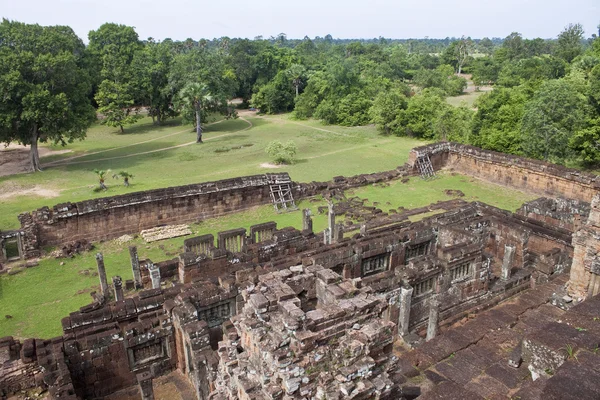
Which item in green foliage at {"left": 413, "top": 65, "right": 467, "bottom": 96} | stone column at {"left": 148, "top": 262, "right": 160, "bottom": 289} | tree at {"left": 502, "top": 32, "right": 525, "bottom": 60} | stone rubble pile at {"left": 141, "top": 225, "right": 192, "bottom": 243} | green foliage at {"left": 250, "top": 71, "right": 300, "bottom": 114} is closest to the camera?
stone column at {"left": 148, "top": 262, "right": 160, "bottom": 289}

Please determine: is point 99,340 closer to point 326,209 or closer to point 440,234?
point 440,234

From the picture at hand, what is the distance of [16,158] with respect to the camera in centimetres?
3181

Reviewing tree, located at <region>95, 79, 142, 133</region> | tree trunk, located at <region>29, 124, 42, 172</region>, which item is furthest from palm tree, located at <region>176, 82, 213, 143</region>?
tree trunk, located at <region>29, 124, 42, 172</region>

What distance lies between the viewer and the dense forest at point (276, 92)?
84.6ft

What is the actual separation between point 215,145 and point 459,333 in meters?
30.4

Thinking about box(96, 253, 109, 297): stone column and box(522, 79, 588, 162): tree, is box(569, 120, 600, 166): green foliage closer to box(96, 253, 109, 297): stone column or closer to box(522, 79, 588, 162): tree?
box(522, 79, 588, 162): tree

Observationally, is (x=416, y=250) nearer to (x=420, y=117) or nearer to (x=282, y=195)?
(x=282, y=195)

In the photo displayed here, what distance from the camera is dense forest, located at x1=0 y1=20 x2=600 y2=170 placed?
2578cm

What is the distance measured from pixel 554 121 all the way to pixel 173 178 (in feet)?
70.6

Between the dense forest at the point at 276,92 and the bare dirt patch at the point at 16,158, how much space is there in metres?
1.53

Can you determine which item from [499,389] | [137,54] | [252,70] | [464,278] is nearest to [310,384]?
[499,389]

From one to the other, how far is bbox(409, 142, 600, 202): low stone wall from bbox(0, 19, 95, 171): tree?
20659 millimetres

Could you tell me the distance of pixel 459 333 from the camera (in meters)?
8.71

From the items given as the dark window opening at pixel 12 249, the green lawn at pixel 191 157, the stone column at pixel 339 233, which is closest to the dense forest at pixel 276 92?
the green lawn at pixel 191 157
